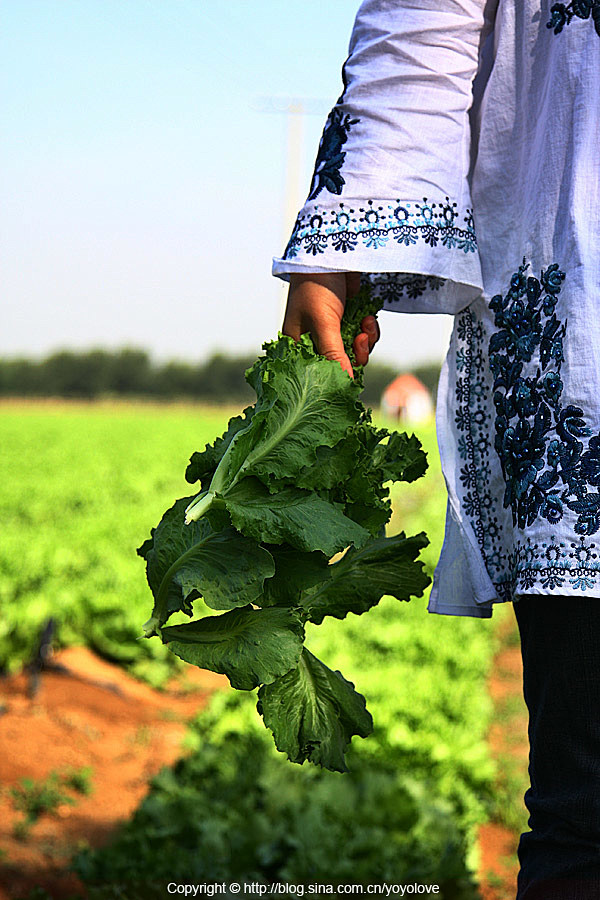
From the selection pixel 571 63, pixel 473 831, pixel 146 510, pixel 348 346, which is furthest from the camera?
pixel 146 510

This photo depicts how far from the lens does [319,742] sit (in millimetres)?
1281

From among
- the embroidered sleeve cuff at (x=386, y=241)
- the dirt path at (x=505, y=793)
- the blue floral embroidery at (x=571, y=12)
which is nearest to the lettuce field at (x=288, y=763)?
the dirt path at (x=505, y=793)

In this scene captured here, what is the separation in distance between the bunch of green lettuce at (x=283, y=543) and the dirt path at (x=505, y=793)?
2.46 m

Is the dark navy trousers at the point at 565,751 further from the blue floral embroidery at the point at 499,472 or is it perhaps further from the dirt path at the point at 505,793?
the dirt path at the point at 505,793

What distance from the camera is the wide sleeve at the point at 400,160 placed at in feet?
4.65

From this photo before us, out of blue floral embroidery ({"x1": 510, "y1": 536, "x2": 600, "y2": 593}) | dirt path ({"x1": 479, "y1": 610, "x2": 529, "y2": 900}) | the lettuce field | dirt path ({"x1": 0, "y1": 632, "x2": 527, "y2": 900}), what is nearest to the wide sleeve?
blue floral embroidery ({"x1": 510, "y1": 536, "x2": 600, "y2": 593})

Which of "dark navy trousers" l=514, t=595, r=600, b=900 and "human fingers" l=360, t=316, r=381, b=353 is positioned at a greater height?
"human fingers" l=360, t=316, r=381, b=353

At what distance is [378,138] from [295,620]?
0.78 m

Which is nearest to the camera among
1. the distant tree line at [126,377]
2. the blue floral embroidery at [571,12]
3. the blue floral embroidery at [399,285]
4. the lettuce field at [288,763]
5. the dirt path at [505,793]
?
the blue floral embroidery at [571,12]

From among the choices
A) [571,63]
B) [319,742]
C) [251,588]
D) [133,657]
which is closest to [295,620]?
[251,588]

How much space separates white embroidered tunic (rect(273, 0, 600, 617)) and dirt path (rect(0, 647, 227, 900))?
244cm

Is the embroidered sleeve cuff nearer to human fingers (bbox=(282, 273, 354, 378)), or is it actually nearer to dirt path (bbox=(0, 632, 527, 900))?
human fingers (bbox=(282, 273, 354, 378))

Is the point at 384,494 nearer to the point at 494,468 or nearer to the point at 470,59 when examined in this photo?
the point at 494,468

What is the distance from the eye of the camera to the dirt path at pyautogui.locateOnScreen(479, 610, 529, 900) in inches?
143
